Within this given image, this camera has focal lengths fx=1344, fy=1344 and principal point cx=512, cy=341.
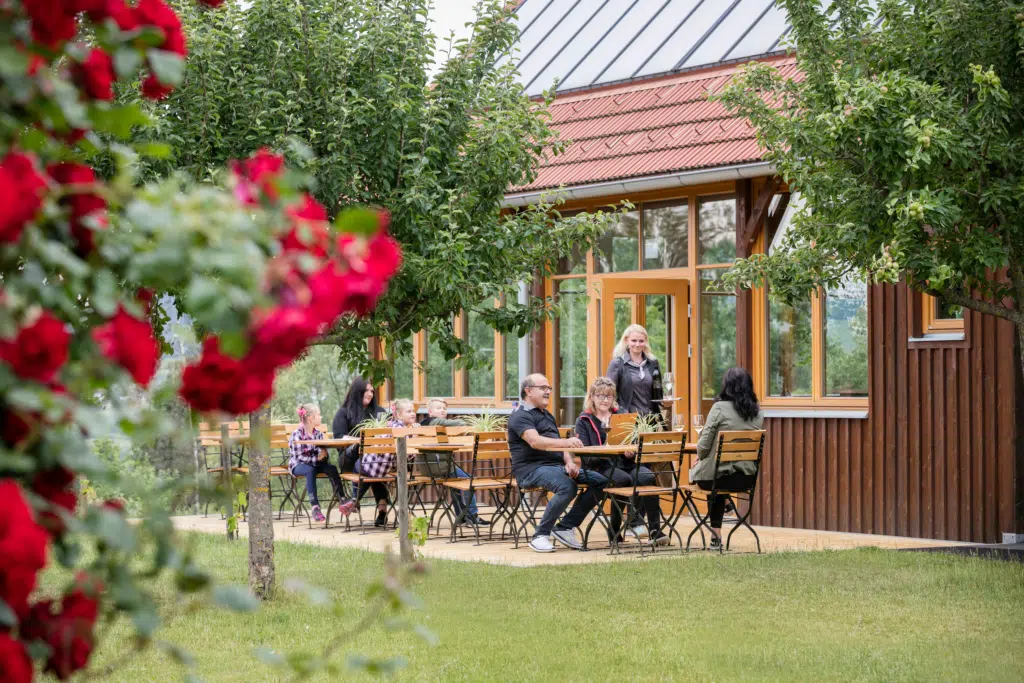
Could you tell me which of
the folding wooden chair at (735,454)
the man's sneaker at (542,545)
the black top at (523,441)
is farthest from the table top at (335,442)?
the folding wooden chair at (735,454)

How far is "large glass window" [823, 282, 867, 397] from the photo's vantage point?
12.5 metres

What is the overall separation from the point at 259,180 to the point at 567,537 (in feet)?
32.0

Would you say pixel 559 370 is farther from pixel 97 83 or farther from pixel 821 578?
pixel 97 83

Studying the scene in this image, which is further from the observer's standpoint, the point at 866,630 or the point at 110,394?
the point at 866,630

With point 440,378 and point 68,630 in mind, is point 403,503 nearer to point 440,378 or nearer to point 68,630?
point 440,378

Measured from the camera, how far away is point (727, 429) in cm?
1079

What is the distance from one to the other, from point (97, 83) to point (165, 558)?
61 centimetres

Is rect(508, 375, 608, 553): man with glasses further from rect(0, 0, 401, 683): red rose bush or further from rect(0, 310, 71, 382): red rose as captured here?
rect(0, 310, 71, 382): red rose

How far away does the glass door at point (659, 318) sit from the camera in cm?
1395

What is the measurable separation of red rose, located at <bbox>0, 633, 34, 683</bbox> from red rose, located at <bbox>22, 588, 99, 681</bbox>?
154 mm

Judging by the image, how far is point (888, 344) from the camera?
12.2m

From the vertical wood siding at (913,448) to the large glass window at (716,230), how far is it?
1789 millimetres

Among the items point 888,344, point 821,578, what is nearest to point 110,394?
point 821,578

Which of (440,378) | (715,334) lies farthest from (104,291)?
(440,378)
